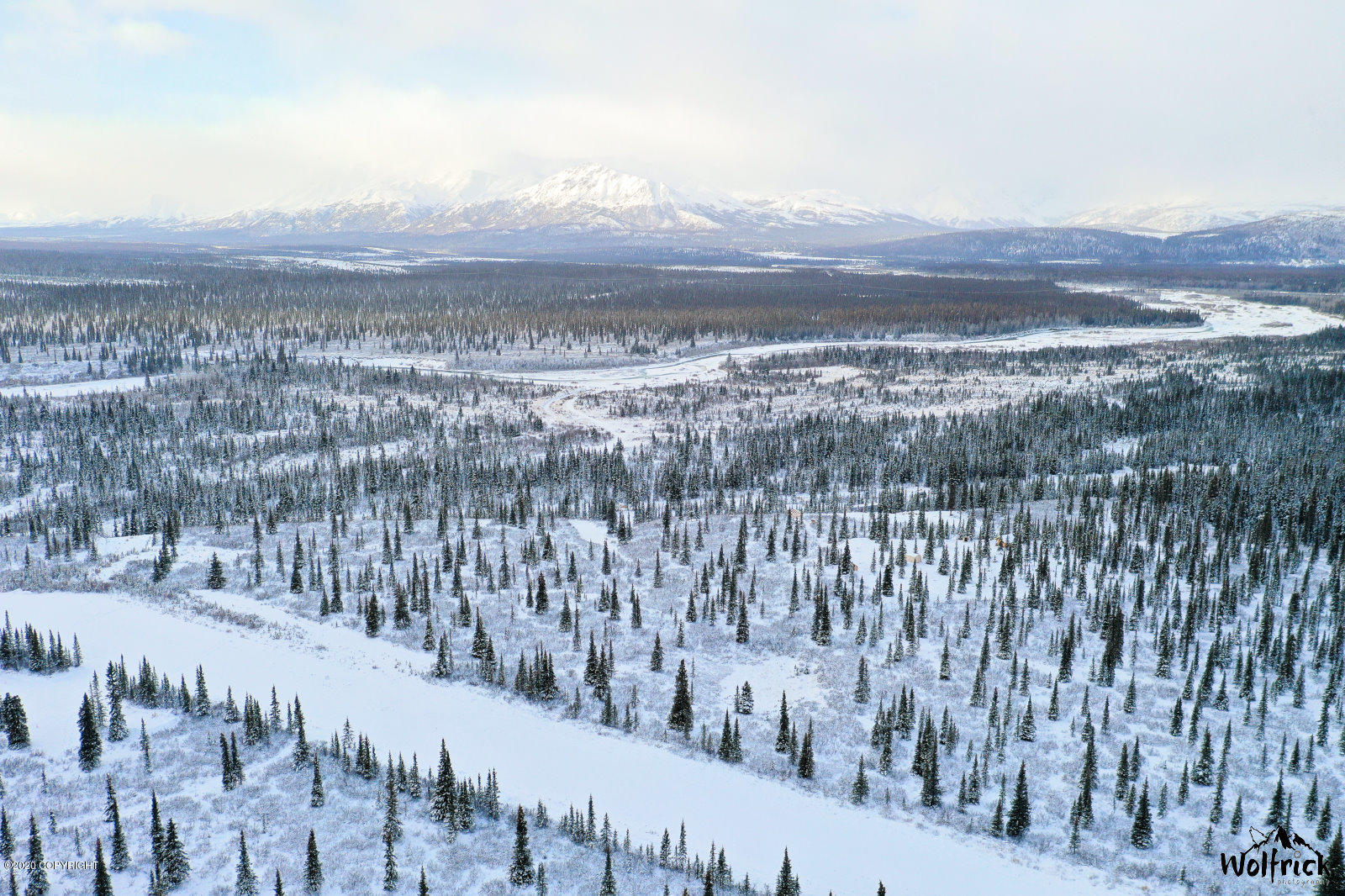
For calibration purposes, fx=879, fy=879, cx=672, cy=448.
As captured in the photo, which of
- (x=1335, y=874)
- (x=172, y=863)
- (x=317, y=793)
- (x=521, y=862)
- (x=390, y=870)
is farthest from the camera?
(x=317, y=793)

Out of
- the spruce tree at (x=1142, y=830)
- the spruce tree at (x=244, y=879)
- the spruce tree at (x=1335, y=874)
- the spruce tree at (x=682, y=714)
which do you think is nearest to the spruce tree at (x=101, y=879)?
the spruce tree at (x=244, y=879)

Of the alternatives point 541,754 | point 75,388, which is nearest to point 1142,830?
point 541,754

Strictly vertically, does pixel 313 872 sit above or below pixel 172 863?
below

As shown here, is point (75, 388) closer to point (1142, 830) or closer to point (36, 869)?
point (36, 869)

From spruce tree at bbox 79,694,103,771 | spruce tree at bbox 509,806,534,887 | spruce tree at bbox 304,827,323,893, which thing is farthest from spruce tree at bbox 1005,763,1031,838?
spruce tree at bbox 79,694,103,771

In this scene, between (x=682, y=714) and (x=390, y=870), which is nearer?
(x=390, y=870)

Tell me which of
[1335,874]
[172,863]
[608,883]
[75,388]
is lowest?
[608,883]

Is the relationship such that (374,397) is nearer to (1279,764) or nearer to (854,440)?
(854,440)
